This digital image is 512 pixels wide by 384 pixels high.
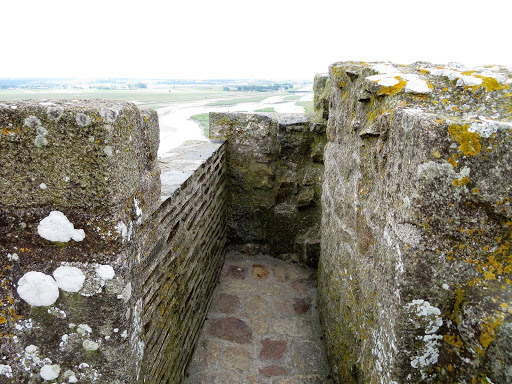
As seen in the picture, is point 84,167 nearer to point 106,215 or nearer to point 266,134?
point 106,215

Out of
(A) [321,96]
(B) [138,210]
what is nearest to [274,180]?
(A) [321,96]

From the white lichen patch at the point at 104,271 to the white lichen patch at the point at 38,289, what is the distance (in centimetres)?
20

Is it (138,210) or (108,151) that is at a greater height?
(108,151)

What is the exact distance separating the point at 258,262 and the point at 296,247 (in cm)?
58

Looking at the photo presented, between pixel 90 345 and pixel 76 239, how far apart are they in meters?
0.50

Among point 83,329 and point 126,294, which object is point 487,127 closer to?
point 126,294

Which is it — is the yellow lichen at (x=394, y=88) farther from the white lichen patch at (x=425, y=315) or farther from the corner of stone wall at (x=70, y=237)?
the corner of stone wall at (x=70, y=237)

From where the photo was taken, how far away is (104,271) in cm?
145

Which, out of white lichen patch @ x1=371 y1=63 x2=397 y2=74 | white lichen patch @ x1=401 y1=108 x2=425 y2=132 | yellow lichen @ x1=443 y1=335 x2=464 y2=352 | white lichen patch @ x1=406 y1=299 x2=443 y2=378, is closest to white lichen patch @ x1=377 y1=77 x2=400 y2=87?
white lichen patch @ x1=371 y1=63 x2=397 y2=74

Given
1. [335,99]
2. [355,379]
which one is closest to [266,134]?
[335,99]

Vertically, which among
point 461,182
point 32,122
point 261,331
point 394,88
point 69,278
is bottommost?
point 261,331

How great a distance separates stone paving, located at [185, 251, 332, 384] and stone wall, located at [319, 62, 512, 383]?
1.19m

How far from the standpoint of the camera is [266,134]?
4.54m

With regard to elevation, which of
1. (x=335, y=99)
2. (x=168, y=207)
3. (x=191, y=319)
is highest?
(x=335, y=99)
